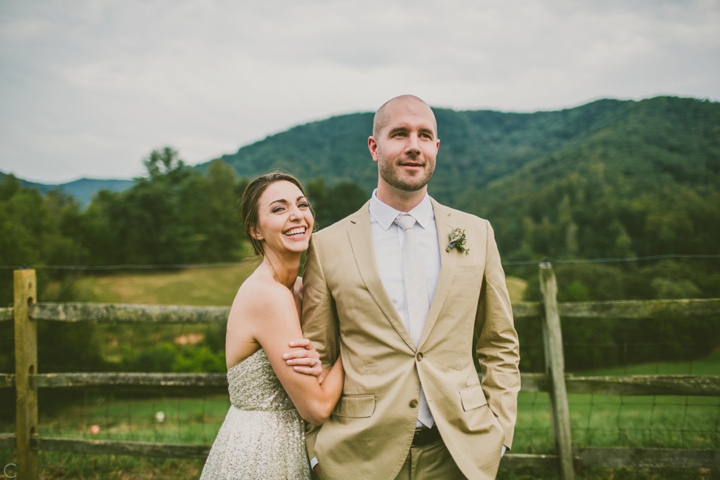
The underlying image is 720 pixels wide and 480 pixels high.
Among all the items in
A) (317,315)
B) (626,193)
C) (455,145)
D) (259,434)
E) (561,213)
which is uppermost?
(455,145)

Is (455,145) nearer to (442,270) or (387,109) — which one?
(387,109)

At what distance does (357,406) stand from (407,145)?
127 cm

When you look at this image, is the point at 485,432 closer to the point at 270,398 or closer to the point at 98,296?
the point at 270,398

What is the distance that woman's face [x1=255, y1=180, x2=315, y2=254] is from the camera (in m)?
2.21

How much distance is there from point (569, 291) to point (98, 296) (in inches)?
984

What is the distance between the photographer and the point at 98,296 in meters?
19.7

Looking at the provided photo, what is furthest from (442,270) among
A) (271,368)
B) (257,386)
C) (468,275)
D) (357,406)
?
(257,386)

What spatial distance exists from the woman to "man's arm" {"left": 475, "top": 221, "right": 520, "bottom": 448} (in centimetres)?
76

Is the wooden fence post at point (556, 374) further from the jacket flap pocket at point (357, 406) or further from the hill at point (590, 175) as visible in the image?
the hill at point (590, 175)

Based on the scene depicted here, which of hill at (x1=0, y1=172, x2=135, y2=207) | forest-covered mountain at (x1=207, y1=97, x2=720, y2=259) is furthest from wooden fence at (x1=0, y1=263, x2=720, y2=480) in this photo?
hill at (x1=0, y1=172, x2=135, y2=207)

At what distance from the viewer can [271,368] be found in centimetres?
222

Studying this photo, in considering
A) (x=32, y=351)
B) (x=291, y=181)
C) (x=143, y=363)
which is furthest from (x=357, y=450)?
(x=143, y=363)

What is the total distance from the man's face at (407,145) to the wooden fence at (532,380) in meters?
1.69

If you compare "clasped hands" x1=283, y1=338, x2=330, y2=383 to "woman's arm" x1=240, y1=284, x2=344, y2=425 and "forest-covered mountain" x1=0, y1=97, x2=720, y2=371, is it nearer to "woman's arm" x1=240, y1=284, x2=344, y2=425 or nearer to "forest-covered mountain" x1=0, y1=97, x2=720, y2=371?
"woman's arm" x1=240, y1=284, x2=344, y2=425
